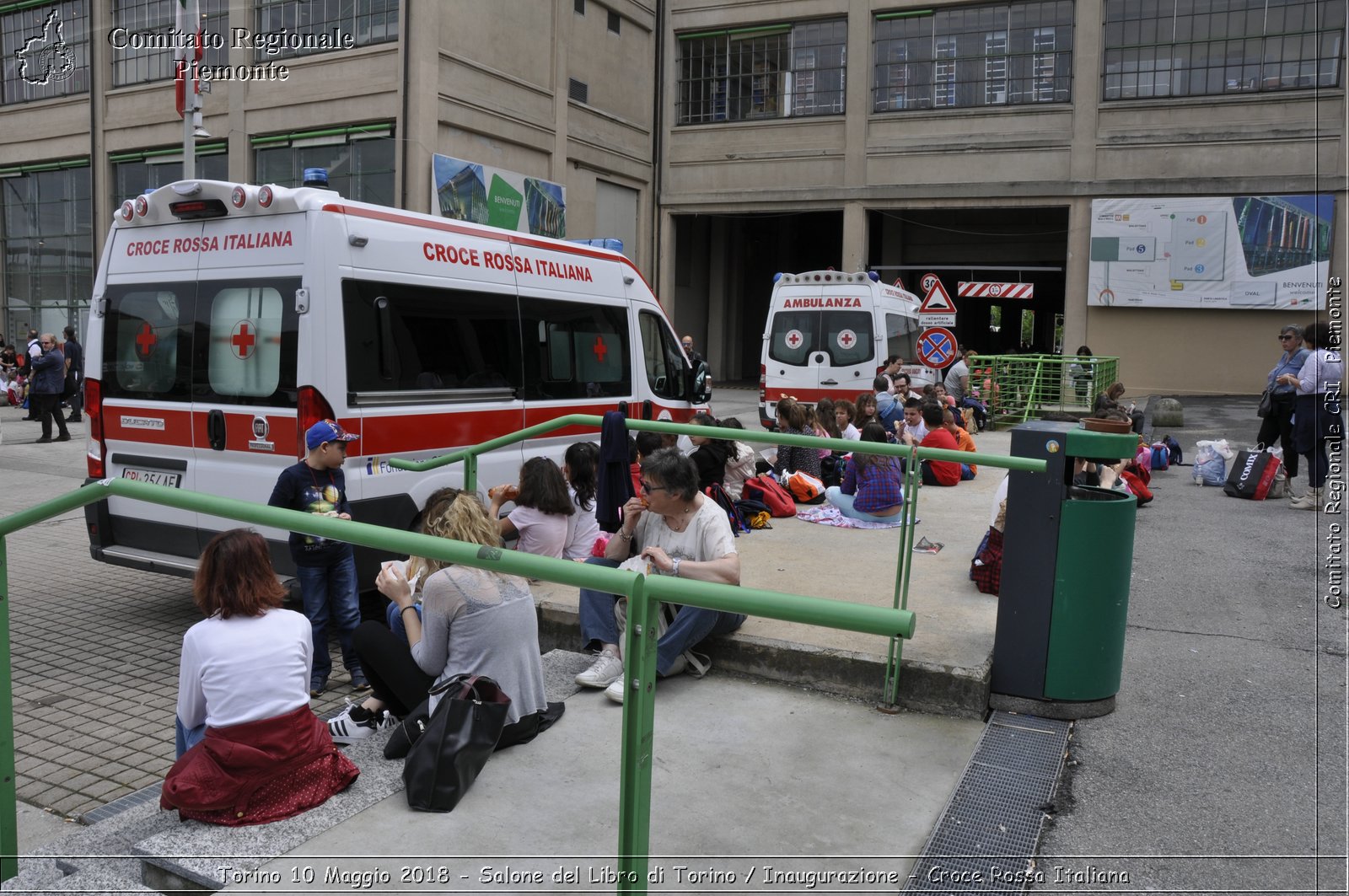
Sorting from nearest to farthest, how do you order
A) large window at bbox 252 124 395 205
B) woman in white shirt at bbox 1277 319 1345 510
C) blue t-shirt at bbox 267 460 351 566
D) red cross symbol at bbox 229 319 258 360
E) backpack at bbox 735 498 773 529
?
1. blue t-shirt at bbox 267 460 351 566
2. red cross symbol at bbox 229 319 258 360
3. backpack at bbox 735 498 773 529
4. woman in white shirt at bbox 1277 319 1345 510
5. large window at bbox 252 124 395 205

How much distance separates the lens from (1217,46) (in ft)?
85.4

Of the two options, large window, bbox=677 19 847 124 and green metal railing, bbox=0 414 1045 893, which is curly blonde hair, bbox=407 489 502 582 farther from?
large window, bbox=677 19 847 124

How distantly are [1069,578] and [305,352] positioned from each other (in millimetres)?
4333

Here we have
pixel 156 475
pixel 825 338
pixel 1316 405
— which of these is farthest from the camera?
pixel 825 338

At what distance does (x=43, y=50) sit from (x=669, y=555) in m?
31.6

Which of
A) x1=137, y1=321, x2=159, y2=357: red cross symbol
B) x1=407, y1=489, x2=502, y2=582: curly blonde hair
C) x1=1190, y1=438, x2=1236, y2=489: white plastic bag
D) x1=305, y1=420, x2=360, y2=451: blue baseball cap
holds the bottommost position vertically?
x1=1190, y1=438, x2=1236, y2=489: white plastic bag

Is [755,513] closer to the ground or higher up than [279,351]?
closer to the ground

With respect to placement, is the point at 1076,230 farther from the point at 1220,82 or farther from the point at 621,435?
the point at 621,435

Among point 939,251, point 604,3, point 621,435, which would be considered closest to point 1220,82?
point 939,251

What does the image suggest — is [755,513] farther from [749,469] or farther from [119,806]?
[119,806]

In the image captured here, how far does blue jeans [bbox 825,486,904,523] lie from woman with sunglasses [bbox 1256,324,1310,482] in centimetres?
502

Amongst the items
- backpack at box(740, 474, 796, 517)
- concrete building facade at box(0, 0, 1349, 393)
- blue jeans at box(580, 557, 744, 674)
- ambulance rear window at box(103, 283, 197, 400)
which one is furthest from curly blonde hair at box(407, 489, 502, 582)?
concrete building facade at box(0, 0, 1349, 393)

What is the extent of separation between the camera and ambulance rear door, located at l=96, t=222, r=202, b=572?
6.54 meters

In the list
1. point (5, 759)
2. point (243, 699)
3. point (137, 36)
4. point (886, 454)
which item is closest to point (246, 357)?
point (5, 759)
